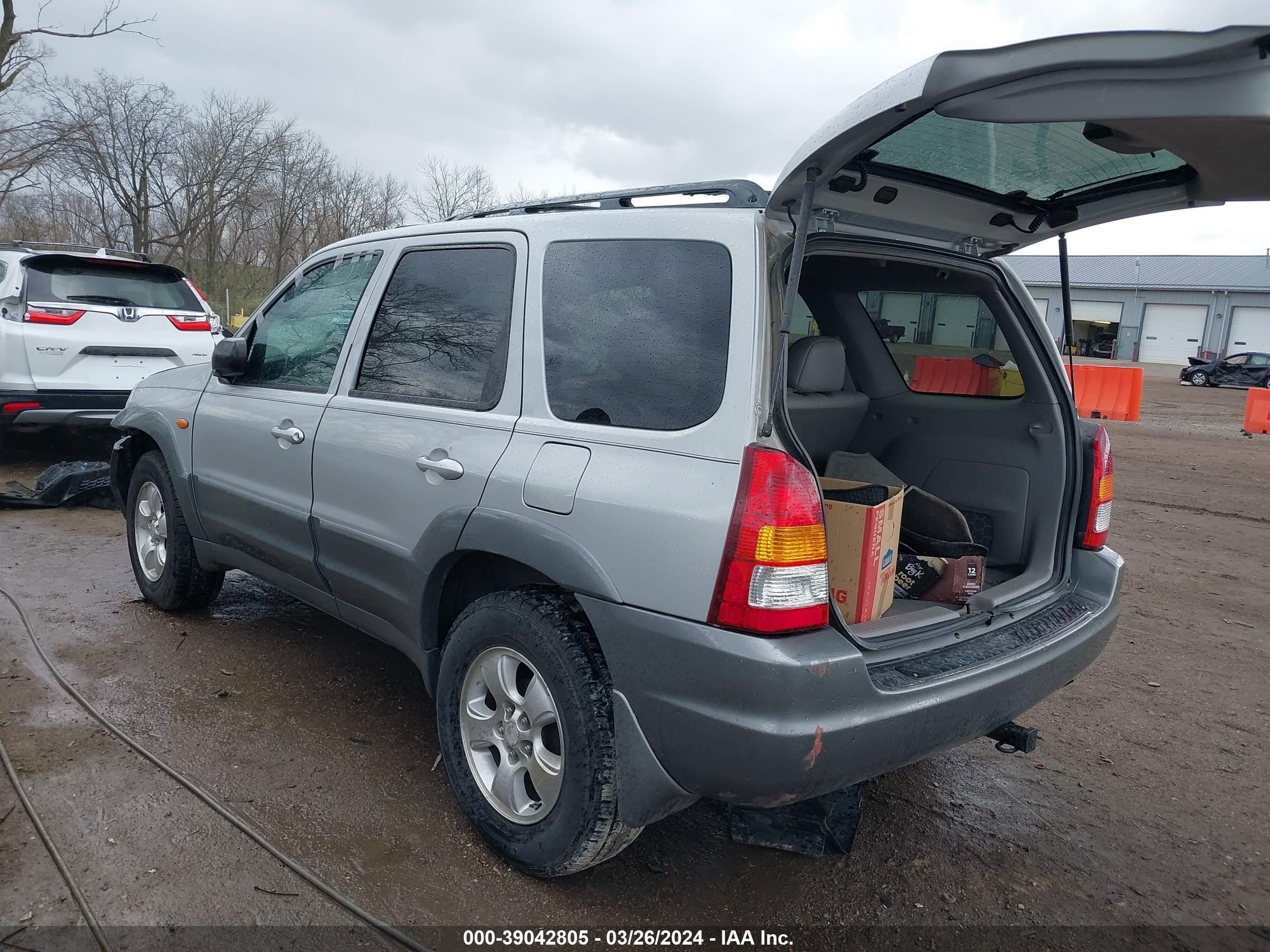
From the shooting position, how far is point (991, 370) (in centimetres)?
361

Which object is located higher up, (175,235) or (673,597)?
(175,235)

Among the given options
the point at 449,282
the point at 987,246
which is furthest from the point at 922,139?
the point at 449,282

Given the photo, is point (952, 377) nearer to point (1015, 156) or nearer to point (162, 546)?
point (1015, 156)

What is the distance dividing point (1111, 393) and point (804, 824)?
16466 millimetres

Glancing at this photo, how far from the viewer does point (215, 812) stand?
290 centimetres

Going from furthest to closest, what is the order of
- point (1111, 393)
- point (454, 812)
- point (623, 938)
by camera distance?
1. point (1111, 393)
2. point (454, 812)
3. point (623, 938)

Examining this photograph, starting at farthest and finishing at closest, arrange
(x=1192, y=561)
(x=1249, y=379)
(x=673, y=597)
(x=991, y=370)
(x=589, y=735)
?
(x=1249, y=379) < (x=1192, y=561) < (x=991, y=370) < (x=589, y=735) < (x=673, y=597)

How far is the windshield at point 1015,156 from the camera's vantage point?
88.3 inches

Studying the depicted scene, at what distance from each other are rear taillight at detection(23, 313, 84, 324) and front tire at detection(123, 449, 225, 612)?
3151 millimetres

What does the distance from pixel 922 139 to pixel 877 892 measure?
2128mm

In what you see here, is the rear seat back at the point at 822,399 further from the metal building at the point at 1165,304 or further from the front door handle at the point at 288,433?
the metal building at the point at 1165,304

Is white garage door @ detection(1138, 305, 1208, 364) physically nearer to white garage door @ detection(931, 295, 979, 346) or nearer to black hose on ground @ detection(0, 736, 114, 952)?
white garage door @ detection(931, 295, 979, 346)

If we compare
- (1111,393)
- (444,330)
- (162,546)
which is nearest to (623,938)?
(444,330)

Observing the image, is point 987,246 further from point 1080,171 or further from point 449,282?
point 449,282
